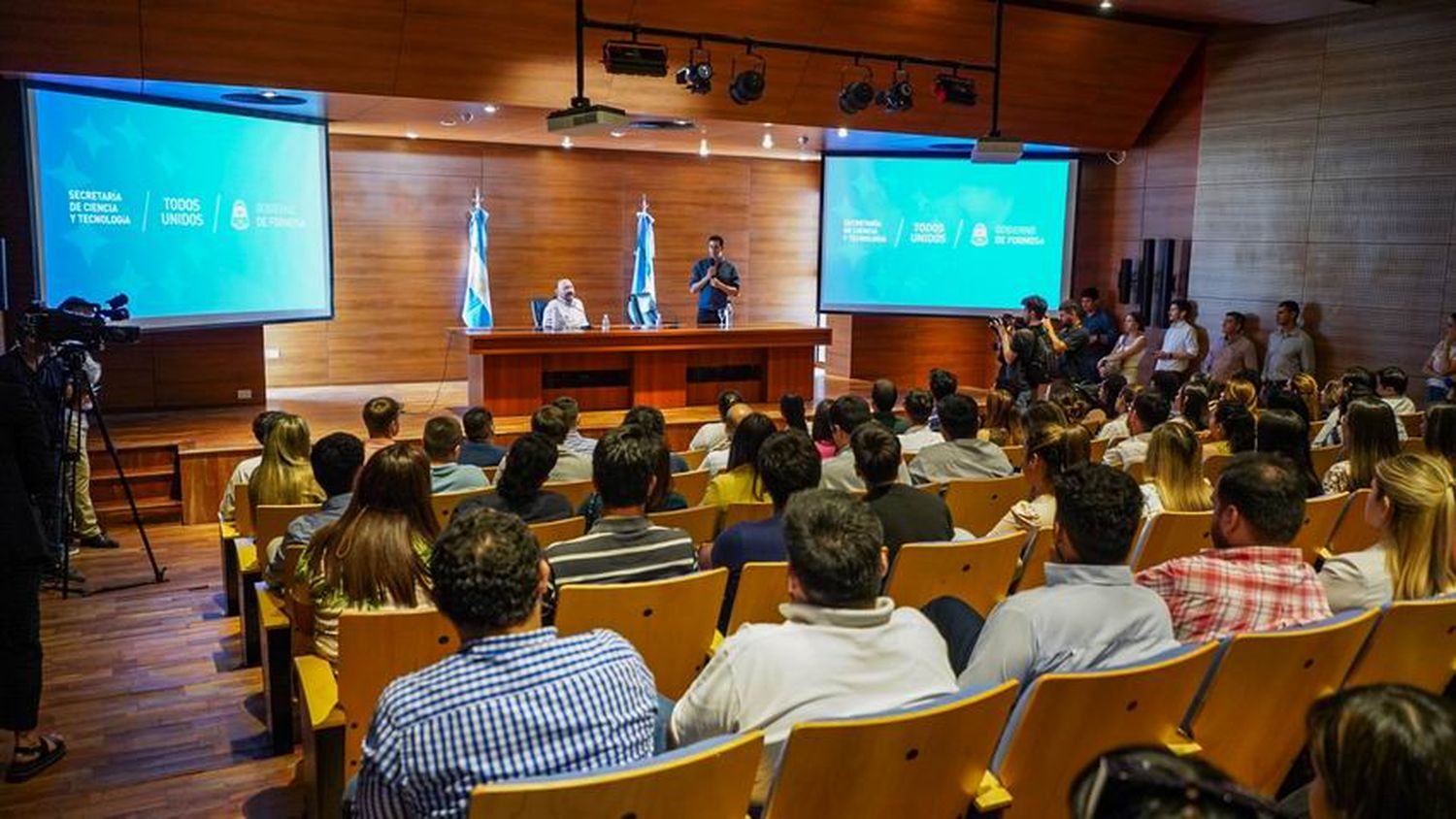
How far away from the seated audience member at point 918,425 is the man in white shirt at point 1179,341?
16.6 feet

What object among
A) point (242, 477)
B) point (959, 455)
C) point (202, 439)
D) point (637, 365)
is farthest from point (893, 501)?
point (637, 365)

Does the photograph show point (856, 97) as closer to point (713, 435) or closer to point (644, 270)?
point (713, 435)

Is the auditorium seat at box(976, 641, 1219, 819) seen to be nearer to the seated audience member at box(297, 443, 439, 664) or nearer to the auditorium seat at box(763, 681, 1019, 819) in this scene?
the auditorium seat at box(763, 681, 1019, 819)

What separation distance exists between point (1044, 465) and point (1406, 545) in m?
1.16

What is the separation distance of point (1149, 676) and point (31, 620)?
3.49 metres

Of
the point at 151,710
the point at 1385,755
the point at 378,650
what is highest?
the point at 1385,755

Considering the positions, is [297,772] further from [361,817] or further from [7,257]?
[7,257]

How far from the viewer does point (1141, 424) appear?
5.64m

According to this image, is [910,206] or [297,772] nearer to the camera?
[297,772]

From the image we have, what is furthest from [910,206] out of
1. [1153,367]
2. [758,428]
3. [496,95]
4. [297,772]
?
[297,772]

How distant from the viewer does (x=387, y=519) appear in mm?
3043

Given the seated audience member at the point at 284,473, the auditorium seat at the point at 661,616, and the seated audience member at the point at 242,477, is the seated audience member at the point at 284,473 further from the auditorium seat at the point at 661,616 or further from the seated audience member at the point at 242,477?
the auditorium seat at the point at 661,616

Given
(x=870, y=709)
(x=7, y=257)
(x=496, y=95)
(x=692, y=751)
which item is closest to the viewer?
(x=692, y=751)

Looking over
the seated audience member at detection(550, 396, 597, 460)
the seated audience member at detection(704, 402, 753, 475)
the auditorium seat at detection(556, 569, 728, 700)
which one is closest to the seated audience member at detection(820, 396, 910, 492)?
the seated audience member at detection(704, 402, 753, 475)
